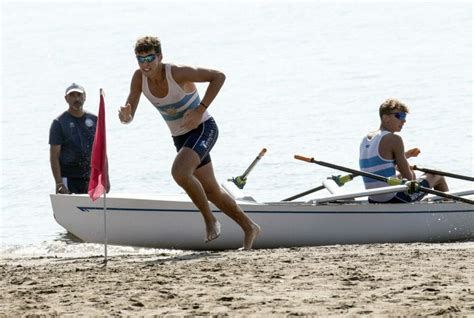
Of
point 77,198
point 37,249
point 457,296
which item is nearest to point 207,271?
point 457,296

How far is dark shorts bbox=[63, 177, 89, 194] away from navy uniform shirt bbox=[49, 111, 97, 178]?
13 centimetres

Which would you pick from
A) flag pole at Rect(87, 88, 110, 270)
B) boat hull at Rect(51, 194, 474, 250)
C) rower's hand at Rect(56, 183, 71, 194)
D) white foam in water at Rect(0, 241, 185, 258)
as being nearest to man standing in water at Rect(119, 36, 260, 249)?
flag pole at Rect(87, 88, 110, 270)

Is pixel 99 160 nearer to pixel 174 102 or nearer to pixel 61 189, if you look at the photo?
pixel 174 102

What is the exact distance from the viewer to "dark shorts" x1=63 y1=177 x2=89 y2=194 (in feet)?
39.9

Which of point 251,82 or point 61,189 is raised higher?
point 251,82

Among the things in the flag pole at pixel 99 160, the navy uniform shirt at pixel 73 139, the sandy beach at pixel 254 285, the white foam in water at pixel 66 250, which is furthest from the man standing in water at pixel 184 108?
the navy uniform shirt at pixel 73 139

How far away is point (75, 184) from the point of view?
40.0ft

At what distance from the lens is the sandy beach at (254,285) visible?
654cm

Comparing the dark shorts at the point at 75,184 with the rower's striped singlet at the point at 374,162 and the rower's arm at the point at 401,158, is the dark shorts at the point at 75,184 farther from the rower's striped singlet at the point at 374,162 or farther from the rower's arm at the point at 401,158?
the rower's arm at the point at 401,158

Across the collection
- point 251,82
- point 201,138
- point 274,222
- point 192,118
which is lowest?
point 274,222

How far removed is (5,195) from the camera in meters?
18.6

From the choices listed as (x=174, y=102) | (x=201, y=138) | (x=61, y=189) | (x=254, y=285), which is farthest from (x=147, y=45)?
(x=61, y=189)

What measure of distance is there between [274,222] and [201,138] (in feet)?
7.75

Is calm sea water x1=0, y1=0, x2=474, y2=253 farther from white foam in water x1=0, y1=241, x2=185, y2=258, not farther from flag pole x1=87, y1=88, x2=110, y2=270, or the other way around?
flag pole x1=87, y1=88, x2=110, y2=270
